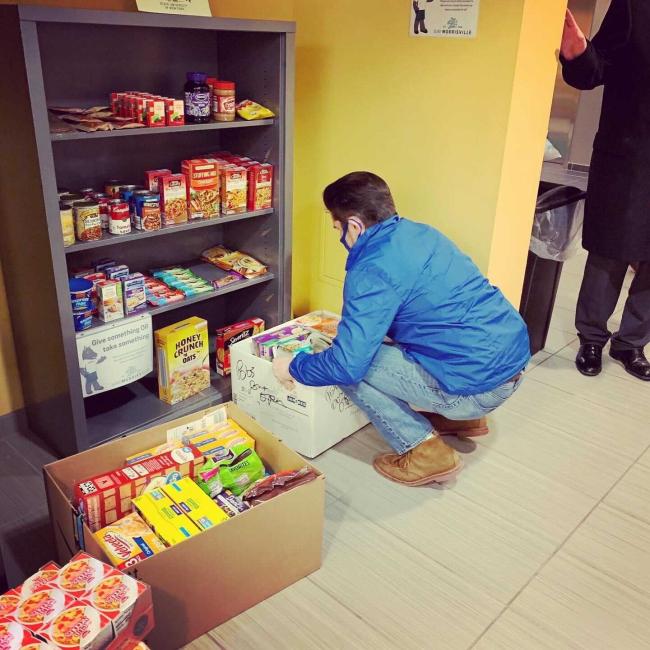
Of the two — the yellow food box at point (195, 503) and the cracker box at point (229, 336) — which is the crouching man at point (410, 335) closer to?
the yellow food box at point (195, 503)

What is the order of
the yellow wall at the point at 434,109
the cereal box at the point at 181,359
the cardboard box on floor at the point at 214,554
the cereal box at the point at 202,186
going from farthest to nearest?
the cereal box at the point at 181,359 < the cereal box at the point at 202,186 < the yellow wall at the point at 434,109 < the cardboard box on floor at the point at 214,554

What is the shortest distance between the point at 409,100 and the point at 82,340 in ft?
4.93

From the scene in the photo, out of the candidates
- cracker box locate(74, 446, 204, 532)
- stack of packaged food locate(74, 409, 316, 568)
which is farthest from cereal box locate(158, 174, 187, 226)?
cracker box locate(74, 446, 204, 532)

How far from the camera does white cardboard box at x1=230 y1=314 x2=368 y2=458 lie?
Result: 7.75 feet

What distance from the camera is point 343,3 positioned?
2.70m

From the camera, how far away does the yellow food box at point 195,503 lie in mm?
1757

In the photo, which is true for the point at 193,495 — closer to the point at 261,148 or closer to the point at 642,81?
the point at 261,148

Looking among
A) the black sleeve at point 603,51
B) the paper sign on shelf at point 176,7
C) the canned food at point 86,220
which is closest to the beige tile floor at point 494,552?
the canned food at point 86,220

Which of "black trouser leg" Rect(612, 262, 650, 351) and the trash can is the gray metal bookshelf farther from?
"black trouser leg" Rect(612, 262, 650, 351)

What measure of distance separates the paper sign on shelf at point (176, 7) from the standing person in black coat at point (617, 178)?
1375mm

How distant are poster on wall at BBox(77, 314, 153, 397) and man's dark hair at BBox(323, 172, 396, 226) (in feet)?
2.86

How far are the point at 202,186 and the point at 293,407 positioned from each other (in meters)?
0.89

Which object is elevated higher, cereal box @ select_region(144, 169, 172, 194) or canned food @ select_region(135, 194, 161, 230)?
cereal box @ select_region(144, 169, 172, 194)

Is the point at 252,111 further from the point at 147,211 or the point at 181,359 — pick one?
the point at 181,359
